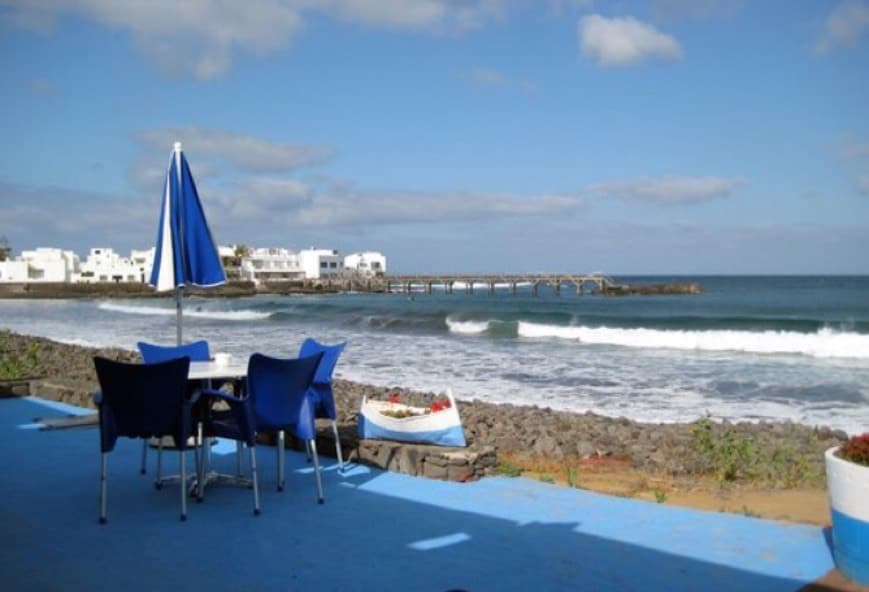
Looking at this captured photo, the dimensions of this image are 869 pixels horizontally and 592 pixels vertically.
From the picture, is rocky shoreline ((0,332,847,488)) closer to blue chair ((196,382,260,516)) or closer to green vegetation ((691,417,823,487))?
green vegetation ((691,417,823,487))

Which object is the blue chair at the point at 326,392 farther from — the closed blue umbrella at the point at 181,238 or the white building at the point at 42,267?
the white building at the point at 42,267

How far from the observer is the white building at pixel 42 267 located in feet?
256

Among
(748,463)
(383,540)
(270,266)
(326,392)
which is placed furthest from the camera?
(270,266)

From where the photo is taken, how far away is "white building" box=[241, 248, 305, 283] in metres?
89.1

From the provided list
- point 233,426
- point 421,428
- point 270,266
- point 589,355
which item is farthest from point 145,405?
point 270,266

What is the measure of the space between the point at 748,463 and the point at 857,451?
2.78m

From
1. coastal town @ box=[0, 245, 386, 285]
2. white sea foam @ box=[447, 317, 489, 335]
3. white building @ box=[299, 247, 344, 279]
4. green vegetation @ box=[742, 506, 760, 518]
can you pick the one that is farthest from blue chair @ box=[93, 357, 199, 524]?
white building @ box=[299, 247, 344, 279]

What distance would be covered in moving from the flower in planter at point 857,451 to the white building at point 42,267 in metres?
85.9

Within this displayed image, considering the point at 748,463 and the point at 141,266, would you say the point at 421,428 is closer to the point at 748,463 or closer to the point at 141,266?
the point at 748,463

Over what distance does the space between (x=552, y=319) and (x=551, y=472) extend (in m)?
27.8

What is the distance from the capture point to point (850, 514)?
2.96 m

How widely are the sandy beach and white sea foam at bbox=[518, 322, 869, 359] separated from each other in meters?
12.7

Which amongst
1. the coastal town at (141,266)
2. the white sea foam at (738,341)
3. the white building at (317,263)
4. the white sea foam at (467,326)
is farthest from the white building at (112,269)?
the white sea foam at (738,341)

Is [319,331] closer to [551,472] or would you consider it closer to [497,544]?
[551,472]
